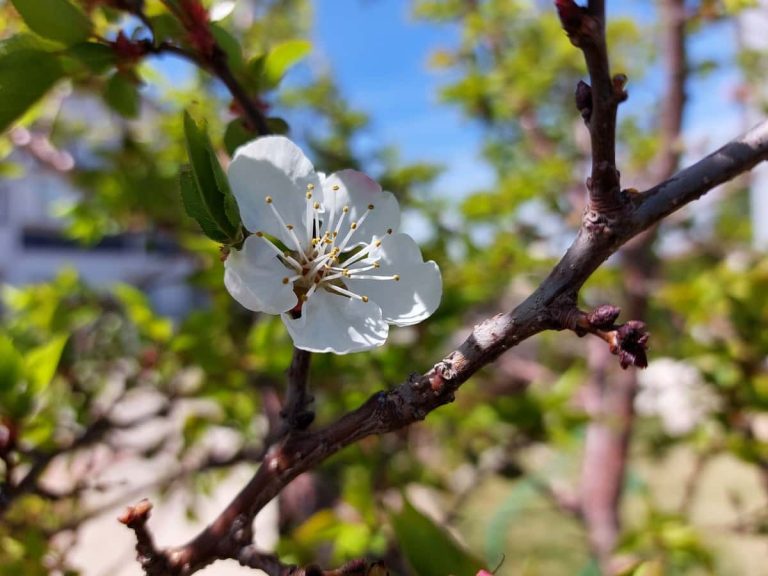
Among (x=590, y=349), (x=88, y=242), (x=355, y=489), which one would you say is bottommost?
(x=590, y=349)

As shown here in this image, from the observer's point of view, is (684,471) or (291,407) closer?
(291,407)

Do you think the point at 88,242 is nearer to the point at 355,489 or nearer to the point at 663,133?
the point at 355,489

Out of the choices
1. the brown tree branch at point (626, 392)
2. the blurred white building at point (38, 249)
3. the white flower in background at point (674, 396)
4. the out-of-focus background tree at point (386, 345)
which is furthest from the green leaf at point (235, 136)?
the blurred white building at point (38, 249)

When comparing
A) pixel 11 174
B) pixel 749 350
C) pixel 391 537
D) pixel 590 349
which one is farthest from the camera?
pixel 590 349

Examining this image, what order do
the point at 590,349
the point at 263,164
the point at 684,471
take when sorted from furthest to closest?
the point at 684,471 < the point at 590,349 < the point at 263,164

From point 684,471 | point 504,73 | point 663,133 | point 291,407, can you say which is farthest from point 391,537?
point 684,471

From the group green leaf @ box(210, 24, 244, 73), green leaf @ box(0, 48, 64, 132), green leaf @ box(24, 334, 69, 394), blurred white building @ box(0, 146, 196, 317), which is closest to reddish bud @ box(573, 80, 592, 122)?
green leaf @ box(210, 24, 244, 73)

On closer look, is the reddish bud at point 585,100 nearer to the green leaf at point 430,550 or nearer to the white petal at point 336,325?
the white petal at point 336,325
